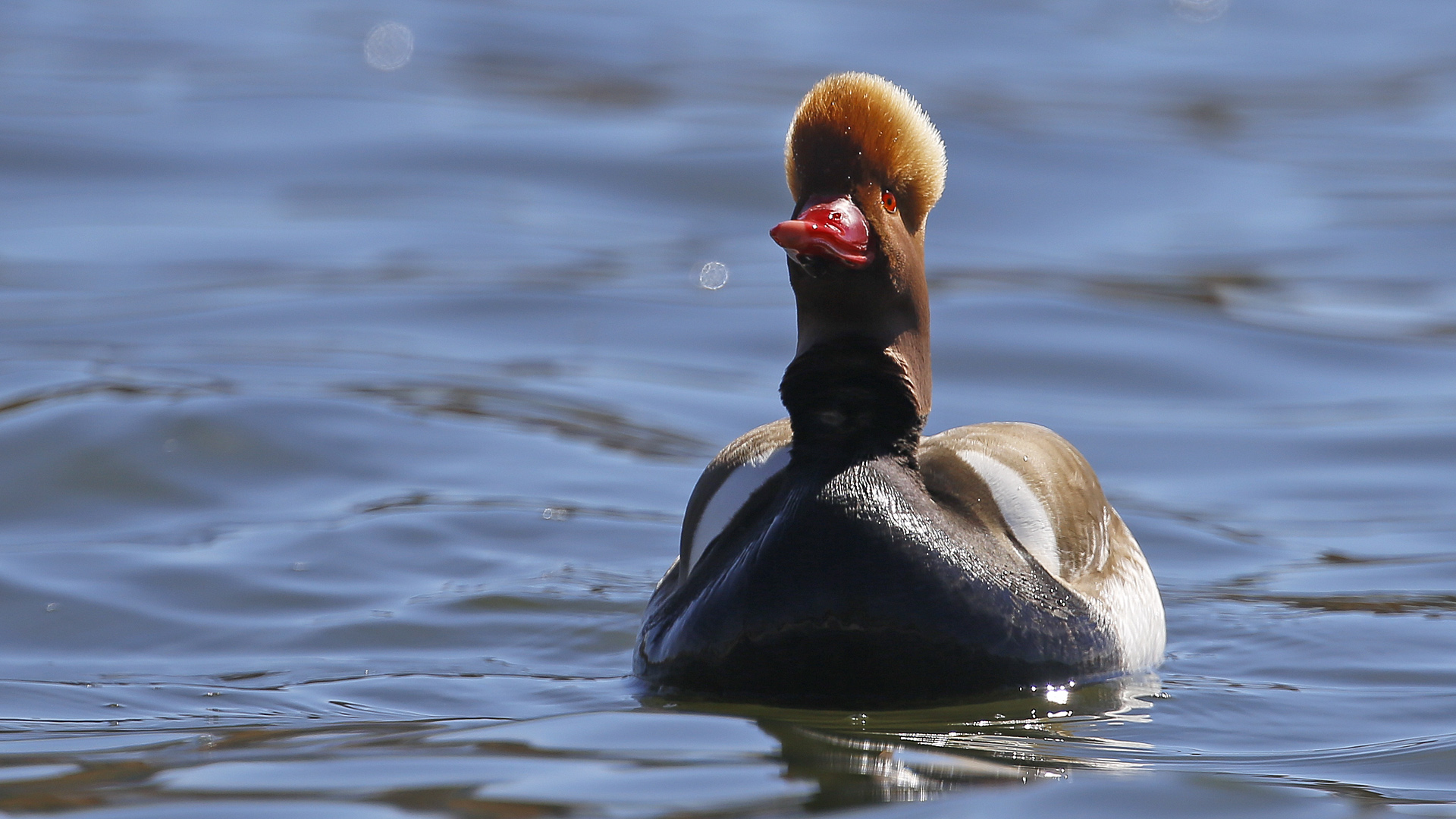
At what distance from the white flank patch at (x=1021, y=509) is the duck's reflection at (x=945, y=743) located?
0.44 meters

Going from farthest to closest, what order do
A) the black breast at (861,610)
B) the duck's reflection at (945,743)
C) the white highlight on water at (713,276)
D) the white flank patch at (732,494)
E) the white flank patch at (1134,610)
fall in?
the white highlight on water at (713,276) → the white flank patch at (1134,610) → the white flank patch at (732,494) → the black breast at (861,610) → the duck's reflection at (945,743)

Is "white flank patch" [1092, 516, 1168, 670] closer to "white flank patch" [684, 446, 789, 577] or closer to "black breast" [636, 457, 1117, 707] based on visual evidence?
"black breast" [636, 457, 1117, 707]

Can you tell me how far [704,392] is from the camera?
34.3 feet

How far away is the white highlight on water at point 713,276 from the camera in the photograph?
1282 centimetres

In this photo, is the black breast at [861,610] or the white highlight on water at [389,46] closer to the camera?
the black breast at [861,610]

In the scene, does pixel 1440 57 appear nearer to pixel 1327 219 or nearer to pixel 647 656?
pixel 1327 219

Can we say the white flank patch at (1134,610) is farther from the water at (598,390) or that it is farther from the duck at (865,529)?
the water at (598,390)

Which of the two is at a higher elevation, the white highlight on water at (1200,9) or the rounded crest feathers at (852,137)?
the white highlight on water at (1200,9)

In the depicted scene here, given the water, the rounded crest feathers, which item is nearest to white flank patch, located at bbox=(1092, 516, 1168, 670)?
the water

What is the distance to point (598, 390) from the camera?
10.4m

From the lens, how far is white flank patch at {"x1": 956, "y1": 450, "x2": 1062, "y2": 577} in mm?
A: 5609

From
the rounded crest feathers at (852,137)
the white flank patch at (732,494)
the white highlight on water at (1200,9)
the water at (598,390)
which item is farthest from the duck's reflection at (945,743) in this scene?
the white highlight on water at (1200,9)

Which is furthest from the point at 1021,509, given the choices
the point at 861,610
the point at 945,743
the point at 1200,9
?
the point at 1200,9

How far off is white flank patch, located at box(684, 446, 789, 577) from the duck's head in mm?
401
